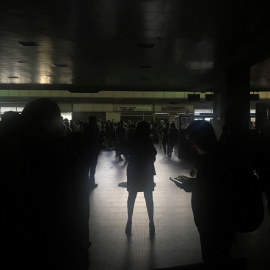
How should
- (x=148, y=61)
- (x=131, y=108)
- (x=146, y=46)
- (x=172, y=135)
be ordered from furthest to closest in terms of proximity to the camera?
(x=131, y=108), (x=172, y=135), (x=148, y=61), (x=146, y=46)

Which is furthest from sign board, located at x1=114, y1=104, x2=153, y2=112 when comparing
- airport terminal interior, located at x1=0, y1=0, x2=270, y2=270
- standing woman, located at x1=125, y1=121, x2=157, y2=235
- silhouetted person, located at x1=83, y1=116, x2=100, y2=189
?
standing woman, located at x1=125, y1=121, x2=157, y2=235

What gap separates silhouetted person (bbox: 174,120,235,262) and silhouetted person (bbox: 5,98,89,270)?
1.19 meters

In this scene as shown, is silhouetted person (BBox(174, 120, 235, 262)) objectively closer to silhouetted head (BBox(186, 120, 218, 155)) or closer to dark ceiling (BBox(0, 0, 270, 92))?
silhouetted head (BBox(186, 120, 218, 155))

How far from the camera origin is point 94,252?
4.48m

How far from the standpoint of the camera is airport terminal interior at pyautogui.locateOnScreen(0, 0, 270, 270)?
4824 mm

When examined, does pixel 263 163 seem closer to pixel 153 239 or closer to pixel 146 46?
pixel 153 239

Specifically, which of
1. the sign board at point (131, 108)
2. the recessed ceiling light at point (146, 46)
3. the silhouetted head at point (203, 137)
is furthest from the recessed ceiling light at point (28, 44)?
the sign board at point (131, 108)

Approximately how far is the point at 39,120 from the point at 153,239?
374 cm

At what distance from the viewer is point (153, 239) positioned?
197 inches

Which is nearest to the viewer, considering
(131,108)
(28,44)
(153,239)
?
(153,239)

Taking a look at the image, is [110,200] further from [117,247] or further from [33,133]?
[33,133]

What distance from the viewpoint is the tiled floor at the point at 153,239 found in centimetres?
419

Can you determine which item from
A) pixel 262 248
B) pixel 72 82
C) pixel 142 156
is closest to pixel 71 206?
pixel 142 156

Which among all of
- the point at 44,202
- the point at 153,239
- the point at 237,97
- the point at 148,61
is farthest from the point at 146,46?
the point at 44,202
